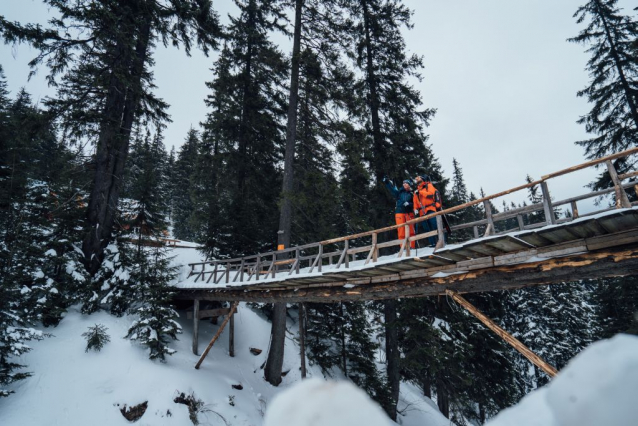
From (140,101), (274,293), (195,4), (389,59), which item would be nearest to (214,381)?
(274,293)

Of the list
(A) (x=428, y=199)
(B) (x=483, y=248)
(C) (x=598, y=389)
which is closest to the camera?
(C) (x=598, y=389)

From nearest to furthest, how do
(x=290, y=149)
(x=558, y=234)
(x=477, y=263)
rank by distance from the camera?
(x=558, y=234), (x=477, y=263), (x=290, y=149)

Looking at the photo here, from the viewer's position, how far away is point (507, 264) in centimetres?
576

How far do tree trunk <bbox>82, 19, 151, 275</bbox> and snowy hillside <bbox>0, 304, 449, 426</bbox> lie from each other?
3676 mm

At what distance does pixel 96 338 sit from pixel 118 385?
2.09 metres

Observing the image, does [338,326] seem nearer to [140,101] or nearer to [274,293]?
[274,293]

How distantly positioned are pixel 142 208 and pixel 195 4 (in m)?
11.7

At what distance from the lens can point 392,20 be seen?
623 inches

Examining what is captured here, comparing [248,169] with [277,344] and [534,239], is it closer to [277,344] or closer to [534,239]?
[277,344]

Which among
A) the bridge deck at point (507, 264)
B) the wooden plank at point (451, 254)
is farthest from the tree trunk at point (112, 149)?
the wooden plank at point (451, 254)

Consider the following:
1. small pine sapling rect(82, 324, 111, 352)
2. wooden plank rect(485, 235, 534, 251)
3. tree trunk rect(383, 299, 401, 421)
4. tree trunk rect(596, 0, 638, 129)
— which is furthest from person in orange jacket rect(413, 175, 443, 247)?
tree trunk rect(596, 0, 638, 129)

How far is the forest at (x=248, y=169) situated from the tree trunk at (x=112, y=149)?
0.26 ft

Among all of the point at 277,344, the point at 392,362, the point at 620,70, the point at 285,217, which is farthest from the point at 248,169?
the point at 620,70

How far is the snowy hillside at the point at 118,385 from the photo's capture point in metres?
9.10
